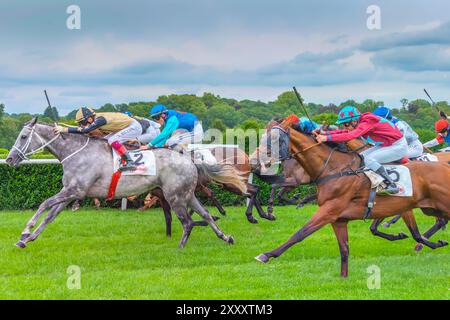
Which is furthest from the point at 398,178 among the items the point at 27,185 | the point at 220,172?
the point at 27,185

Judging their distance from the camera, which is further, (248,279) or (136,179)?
(136,179)

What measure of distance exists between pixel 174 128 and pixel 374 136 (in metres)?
3.01

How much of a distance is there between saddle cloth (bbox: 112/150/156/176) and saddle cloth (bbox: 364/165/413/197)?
302 centimetres

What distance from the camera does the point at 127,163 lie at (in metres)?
8.71

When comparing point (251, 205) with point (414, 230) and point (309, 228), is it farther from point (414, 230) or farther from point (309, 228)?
point (309, 228)

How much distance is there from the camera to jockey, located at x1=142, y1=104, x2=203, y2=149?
360 inches

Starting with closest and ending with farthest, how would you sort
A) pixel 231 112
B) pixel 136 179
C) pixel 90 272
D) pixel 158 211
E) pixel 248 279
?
pixel 248 279
pixel 90 272
pixel 136 179
pixel 158 211
pixel 231 112

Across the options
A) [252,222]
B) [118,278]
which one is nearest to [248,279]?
[118,278]

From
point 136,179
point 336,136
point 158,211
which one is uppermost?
point 336,136

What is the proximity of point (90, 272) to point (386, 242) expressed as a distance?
4252 mm

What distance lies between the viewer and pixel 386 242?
923cm
